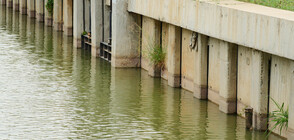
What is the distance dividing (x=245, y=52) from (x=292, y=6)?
6.18ft

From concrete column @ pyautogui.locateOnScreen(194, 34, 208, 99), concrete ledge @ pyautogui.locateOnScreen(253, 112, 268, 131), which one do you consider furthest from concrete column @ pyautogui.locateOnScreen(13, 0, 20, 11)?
concrete ledge @ pyautogui.locateOnScreen(253, 112, 268, 131)

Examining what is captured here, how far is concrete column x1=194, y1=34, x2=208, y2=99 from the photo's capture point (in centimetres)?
2244

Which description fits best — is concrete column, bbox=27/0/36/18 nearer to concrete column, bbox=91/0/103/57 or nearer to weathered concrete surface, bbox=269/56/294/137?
concrete column, bbox=91/0/103/57

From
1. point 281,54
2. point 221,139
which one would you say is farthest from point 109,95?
point 281,54

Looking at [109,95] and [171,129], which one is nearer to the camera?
[171,129]

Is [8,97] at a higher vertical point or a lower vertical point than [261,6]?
lower

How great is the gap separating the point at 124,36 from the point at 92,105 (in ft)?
19.7

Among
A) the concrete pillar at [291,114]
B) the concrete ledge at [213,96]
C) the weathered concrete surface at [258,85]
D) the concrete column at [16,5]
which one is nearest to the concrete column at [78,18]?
the concrete ledge at [213,96]

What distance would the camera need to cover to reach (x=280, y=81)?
18141 millimetres

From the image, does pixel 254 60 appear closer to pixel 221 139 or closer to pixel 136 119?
pixel 221 139

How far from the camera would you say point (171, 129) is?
19609mm

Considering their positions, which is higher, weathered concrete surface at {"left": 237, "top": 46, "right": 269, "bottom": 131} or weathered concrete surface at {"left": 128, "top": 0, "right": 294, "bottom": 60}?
weathered concrete surface at {"left": 128, "top": 0, "right": 294, "bottom": 60}

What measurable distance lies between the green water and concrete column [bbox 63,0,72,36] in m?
5.03

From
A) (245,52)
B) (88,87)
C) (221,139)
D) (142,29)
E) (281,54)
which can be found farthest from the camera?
(142,29)
